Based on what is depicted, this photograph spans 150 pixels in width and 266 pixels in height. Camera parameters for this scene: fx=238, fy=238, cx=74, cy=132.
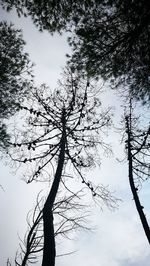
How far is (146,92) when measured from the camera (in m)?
8.02

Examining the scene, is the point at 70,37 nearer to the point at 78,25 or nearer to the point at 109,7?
the point at 78,25

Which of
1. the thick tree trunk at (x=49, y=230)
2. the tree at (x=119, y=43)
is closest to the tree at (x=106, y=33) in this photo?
the tree at (x=119, y=43)

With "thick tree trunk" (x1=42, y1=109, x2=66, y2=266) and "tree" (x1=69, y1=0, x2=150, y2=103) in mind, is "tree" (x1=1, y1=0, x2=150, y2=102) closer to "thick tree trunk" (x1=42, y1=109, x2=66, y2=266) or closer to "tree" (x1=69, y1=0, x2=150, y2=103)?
"tree" (x1=69, y1=0, x2=150, y2=103)

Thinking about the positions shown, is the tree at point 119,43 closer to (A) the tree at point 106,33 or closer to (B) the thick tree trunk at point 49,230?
(A) the tree at point 106,33

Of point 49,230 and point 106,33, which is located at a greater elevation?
point 106,33

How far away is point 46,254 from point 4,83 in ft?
20.9

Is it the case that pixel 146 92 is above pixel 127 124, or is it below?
below

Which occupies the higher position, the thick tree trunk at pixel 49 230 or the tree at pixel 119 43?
the tree at pixel 119 43

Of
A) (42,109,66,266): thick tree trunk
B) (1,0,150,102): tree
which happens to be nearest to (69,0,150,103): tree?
(1,0,150,102): tree

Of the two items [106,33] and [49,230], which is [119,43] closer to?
[106,33]

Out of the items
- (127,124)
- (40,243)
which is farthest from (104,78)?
(40,243)

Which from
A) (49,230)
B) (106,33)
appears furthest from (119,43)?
(49,230)

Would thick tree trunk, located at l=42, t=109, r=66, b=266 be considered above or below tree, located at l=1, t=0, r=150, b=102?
below

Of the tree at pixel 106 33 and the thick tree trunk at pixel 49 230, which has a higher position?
the tree at pixel 106 33
